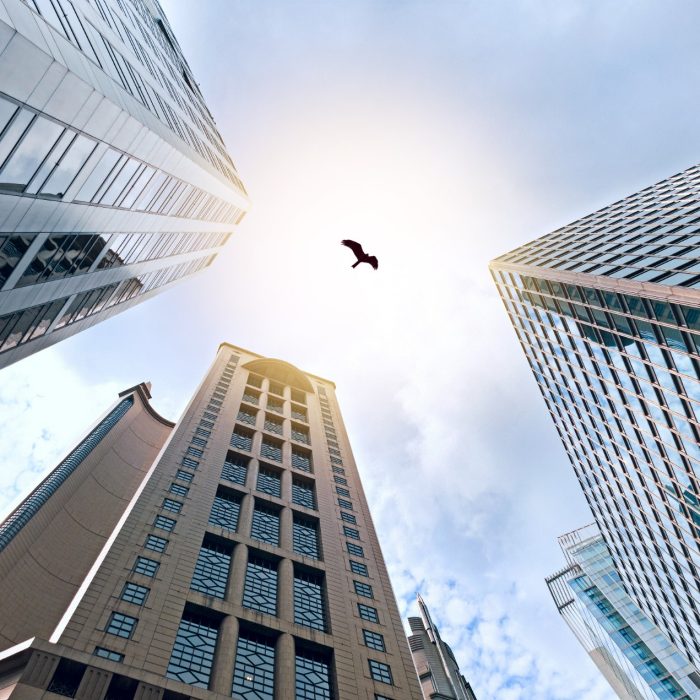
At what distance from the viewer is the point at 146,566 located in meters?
→ 29.4

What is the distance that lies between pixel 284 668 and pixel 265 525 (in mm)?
14099

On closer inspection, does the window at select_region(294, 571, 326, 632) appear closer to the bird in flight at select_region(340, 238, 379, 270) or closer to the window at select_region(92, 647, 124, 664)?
the window at select_region(92, 647, 124, 664)

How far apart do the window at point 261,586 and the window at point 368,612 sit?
233 inches

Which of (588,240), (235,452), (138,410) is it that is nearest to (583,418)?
(588,240)

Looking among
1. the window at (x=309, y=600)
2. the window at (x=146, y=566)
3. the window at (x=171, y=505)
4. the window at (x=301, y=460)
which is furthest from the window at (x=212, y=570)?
the window at (x=301, y=460)

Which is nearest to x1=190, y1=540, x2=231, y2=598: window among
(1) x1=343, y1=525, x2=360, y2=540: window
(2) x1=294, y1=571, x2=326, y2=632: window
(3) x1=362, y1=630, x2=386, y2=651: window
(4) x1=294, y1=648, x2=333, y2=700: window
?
(2) x1=294, y1=571, x2=326, y2=632: window

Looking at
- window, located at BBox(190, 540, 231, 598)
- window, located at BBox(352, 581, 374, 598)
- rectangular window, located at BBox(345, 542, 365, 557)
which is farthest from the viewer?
rectangular window, located at BBox(345, 542, 365, 557)

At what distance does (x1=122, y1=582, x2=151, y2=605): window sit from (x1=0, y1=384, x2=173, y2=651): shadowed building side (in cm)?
1972

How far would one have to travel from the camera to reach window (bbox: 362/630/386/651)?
31000mm

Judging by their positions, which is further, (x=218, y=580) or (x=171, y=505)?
(x=171, y=505)

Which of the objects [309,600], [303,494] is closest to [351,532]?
[303,494]

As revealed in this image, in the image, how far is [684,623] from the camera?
1858 inches

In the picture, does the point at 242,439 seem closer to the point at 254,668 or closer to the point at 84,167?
the point at 254,668

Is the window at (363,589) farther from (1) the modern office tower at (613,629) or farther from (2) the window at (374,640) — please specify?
(1) the modern office tower at (613,629)
